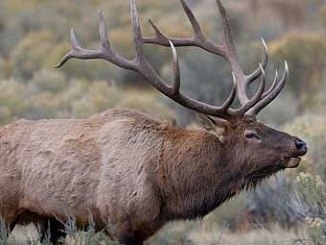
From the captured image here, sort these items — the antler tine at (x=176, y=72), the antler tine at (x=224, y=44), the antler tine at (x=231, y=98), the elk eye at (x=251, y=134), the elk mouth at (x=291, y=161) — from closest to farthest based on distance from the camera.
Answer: the antler tine at (x=176, y=72)
the antler tine at (x=231, y=98)
the elk mouth at (x=291, y=161)
the elk eye at (x=251, y=134)
the antler tine at (x=224, y=44)

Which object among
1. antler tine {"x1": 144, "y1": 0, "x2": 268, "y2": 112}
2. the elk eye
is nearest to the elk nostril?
the elk eye

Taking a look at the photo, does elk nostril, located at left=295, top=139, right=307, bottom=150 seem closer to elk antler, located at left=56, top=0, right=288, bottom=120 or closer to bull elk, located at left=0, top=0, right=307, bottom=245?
bull elk, located at left=0, top=0, right=307, bottom=245

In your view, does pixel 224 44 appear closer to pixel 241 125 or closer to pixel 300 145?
pixel 241 125

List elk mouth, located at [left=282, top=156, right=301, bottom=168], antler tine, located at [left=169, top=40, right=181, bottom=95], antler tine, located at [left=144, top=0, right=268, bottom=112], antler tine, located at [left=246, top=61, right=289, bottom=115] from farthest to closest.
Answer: antler tine, located at [left=144, top=0, right=268, bottom=112]
antler tine, located at [left=246, top=61, right=289, bottom=115]
elk mouth, located at [left=282, top=156, right=301, bottom=168]
antler tine, located at [left=169, top=40, right=181, bottom=95]

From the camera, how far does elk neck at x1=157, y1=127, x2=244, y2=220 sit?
29.2ft

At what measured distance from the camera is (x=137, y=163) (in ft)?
28.9

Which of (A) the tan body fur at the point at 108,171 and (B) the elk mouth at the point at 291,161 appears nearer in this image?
(A) the tan body fur at the point at 108,171

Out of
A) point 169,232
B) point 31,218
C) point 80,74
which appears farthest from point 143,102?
point 31,218

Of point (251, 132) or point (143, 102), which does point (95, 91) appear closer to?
point (143, 102)

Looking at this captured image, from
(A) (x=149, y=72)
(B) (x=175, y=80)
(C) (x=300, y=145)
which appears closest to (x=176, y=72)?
(B) (x=175, y=80)

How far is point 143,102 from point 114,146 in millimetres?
12076

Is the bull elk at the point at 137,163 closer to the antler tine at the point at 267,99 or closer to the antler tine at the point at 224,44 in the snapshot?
the antler tine at the point at 267,99

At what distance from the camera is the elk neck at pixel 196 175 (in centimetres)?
891

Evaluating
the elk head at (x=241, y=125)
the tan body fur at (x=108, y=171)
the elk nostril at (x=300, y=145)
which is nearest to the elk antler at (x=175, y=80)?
the elk head at (x=241, y=125)
